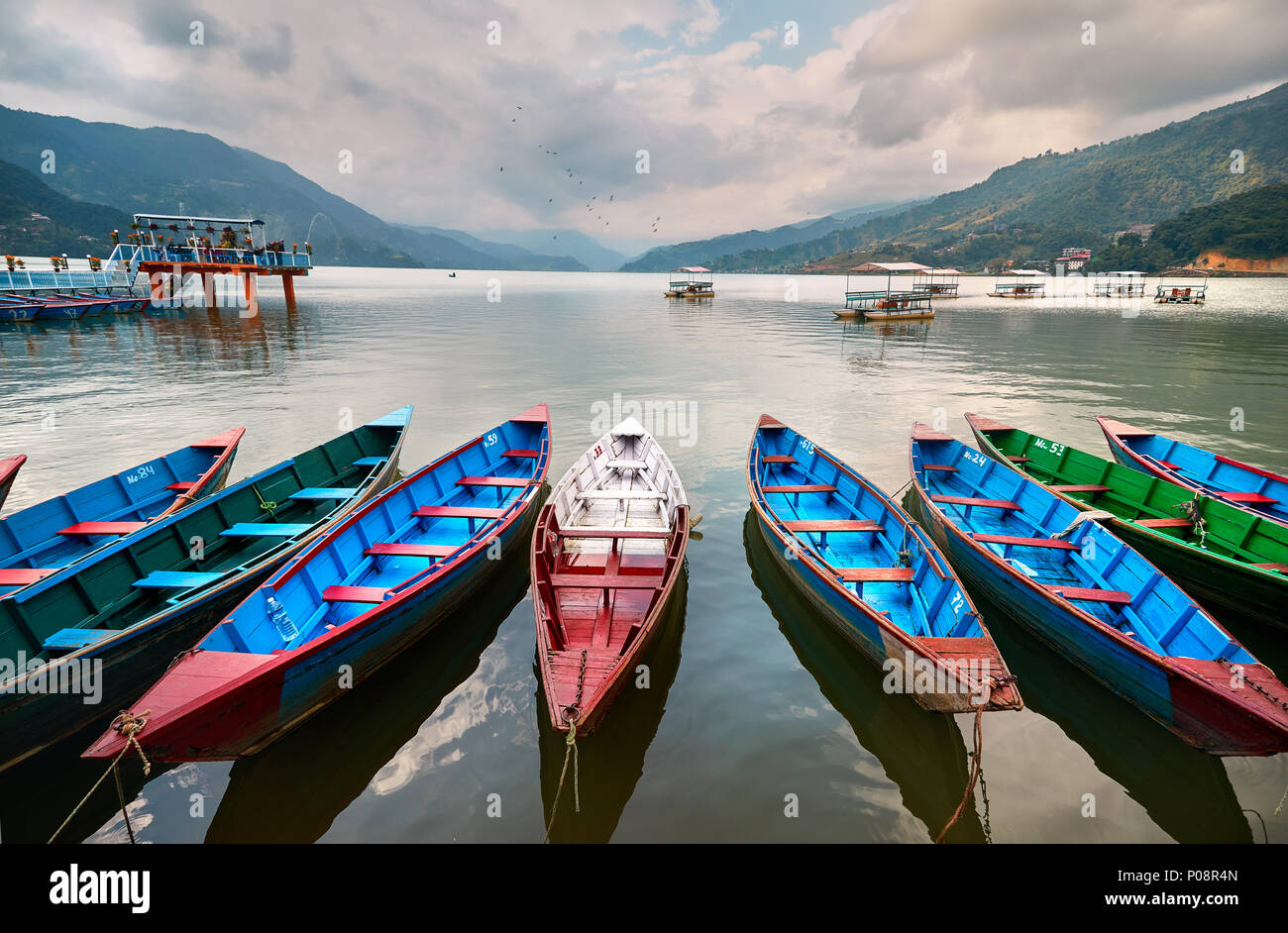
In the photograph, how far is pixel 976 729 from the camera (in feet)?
20.0

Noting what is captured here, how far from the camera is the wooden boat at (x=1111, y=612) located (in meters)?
6.52

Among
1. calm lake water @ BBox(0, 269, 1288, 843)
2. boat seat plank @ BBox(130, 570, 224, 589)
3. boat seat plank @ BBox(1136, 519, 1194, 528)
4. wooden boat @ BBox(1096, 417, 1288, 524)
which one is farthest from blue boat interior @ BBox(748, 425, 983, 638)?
boat seat plank @ BBox(130, 570, 224, 589)

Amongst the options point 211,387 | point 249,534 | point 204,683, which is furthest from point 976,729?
point 211,387

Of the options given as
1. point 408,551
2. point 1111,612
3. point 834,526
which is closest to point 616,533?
point 408,551

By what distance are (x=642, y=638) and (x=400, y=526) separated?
7.42m

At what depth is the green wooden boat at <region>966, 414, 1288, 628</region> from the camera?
31.1 ft

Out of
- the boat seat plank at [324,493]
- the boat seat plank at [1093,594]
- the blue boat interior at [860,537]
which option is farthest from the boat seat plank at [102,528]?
the boat seat plank at [1093,594]

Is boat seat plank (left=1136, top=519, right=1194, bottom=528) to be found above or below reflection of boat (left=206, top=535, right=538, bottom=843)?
above

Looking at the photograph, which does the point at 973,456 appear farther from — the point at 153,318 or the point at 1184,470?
the point at 153,318

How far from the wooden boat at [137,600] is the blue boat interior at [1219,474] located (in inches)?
861

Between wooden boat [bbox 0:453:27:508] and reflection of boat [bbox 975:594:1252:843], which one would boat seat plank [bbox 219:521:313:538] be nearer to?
wooden boat [bbox 0:453:27:508]

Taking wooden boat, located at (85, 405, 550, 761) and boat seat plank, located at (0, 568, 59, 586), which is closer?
wooden boat, located at (85, 405, 550, 761)

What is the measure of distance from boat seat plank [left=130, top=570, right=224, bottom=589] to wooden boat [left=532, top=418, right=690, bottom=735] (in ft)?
18.8

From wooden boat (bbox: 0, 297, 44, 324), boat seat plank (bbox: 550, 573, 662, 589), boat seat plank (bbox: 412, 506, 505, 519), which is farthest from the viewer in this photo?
wooden boat (bbox: 0, 297, 44, 324)
